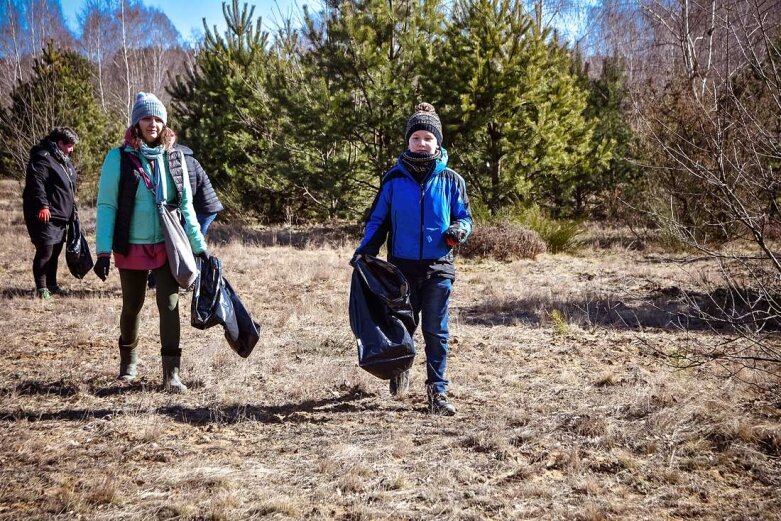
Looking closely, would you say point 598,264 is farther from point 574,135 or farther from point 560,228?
point 574,135

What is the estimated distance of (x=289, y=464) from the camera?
3.16 metres

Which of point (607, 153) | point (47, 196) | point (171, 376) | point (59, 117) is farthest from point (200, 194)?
point (59, 117)

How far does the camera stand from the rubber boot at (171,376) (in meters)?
4.19

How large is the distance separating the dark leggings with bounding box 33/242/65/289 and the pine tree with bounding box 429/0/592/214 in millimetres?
6715

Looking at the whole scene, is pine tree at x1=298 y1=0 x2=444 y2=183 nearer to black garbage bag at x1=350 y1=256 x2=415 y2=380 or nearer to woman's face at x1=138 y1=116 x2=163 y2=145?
woman's face at x1=138 y1=116 x2=163 y2=145

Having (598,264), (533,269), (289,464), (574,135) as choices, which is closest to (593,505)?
(289,464)

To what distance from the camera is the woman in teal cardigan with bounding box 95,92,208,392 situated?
3.87 metres

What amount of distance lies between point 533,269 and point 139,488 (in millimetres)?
7600

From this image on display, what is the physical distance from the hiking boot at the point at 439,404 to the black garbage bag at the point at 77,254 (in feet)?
13.9

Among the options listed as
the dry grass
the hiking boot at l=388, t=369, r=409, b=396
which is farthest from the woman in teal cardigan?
the hiking boot at l=388, t=369, r=409, b=396

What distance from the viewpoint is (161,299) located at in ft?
13.2

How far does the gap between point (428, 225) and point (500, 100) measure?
8046 mm

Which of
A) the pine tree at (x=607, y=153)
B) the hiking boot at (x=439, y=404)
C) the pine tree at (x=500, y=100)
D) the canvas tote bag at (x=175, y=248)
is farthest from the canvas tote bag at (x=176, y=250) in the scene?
the pine tree at (x=607, y=153)

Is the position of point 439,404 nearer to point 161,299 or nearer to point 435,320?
point 435,320
